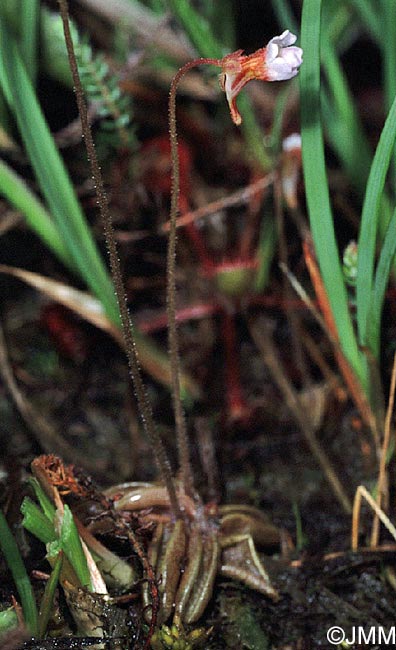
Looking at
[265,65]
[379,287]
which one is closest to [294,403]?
[379,287]

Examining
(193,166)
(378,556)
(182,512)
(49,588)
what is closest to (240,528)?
(182,512)

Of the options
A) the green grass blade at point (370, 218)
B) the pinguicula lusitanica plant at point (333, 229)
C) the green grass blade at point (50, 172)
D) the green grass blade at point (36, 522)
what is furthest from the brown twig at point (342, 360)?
Answer: the green grass blade at point (36, 522)

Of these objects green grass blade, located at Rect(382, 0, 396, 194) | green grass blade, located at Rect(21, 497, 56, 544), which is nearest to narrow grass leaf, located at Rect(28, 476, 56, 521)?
green grass blade, located at Rect(21, 497, 56, 544)

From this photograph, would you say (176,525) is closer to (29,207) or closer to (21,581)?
(21,581)

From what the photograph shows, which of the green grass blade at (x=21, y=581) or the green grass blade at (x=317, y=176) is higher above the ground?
the green grass blade at (x=317, y=176)

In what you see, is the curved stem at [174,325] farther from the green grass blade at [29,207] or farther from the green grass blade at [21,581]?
the green grass blade at [29,207]

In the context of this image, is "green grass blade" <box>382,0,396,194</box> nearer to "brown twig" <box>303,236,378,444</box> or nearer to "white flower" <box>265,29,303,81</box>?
"brown twig" <box>303,236,378,444</box>
